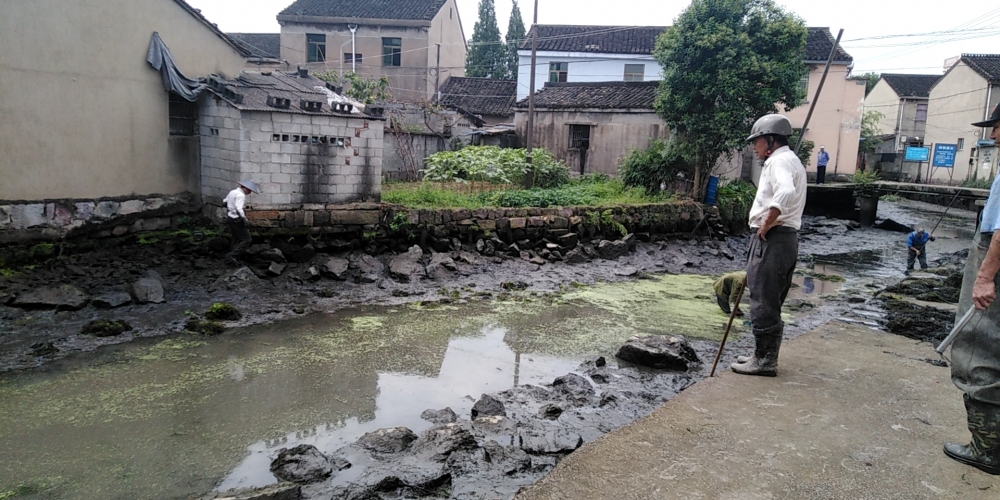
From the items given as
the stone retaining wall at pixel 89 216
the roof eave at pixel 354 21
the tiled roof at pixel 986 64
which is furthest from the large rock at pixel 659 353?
the tiled roof at pixel 986 64

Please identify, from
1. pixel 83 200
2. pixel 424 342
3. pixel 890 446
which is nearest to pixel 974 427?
pixel 890 446

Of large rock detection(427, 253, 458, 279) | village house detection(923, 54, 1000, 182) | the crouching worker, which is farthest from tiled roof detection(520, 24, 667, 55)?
the crouching worker

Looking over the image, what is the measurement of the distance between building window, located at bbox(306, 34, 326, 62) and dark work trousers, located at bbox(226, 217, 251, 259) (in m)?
20.9

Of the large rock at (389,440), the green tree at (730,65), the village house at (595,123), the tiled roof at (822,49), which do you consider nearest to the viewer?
the large rock at (389,440)

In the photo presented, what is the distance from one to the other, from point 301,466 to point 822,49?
28939 millimetres

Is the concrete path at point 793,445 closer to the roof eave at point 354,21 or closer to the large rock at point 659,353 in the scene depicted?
the large rock at point 659,353

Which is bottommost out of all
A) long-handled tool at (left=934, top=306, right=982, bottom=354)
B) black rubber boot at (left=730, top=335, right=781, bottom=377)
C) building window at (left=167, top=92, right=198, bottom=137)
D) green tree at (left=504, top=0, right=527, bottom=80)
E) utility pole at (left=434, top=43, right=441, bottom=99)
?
black rubber boot at (left=730, top=335, right=781, bottom=377)

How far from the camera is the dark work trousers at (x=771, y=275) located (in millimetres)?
4836

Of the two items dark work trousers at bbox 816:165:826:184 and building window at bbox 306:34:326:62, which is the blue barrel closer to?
dark work trousers at bbox 816:165:826:184

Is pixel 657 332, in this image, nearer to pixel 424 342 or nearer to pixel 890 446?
pixel 424 342

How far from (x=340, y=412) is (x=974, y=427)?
440cm

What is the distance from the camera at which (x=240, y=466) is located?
4.48 m

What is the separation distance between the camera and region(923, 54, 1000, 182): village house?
27.4 metres

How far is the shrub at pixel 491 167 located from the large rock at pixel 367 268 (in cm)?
397
